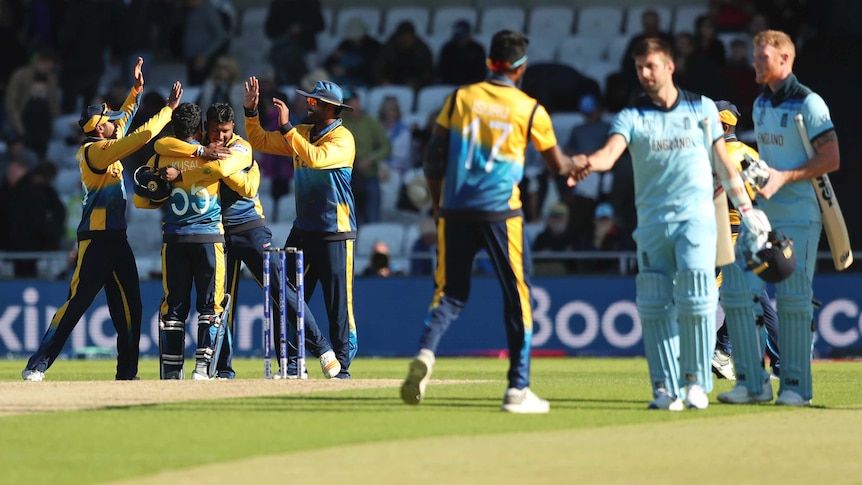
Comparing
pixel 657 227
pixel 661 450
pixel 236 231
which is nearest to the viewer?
pixel 661 450

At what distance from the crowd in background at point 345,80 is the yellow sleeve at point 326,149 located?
7859 millimetres

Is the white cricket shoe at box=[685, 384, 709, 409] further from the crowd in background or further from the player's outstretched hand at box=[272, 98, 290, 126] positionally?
the crowd in background

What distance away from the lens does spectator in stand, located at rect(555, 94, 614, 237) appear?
73.5 ft

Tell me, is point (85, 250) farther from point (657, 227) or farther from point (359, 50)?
point (359, 50)

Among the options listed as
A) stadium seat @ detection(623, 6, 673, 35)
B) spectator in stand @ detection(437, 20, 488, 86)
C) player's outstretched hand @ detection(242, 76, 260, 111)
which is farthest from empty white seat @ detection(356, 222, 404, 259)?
player's outstretched hand @ detection(242, 76, 260, 111)

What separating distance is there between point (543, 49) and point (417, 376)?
55.6 feet

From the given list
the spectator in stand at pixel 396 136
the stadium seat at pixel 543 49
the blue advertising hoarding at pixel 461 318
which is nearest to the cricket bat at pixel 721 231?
the blue advertising hoarding at pixel 461 318

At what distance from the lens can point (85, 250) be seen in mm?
14500

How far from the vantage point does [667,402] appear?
10.7 metres

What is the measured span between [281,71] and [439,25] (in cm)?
346

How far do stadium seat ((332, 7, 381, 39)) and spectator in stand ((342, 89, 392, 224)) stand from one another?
5.22m

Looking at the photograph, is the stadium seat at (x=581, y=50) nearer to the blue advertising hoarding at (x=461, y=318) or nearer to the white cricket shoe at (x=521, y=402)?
the blue advertising hoarding at (x=461, y=318)

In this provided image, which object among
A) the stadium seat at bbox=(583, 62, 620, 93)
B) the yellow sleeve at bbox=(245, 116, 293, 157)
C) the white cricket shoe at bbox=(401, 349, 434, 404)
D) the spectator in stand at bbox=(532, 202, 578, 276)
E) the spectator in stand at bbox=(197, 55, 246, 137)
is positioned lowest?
the white cricket shoe at bbox=(401, 349, 434, 404)

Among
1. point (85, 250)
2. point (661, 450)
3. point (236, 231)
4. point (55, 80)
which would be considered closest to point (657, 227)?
point (661, 450)
